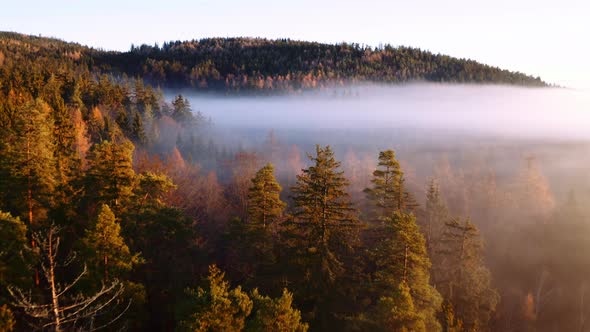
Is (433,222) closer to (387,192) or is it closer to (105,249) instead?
(387,192)

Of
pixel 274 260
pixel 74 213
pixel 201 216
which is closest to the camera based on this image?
pixel 274 260

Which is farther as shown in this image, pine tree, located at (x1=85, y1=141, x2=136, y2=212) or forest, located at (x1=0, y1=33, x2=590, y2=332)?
pine tree, located at (x1=85, y1=141, x2=136, y2=212)

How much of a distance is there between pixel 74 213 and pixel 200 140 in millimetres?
53979

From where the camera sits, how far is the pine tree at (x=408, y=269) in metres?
22.3

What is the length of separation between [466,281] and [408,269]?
1050cm

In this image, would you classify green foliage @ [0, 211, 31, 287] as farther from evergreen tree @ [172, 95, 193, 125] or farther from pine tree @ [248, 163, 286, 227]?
evergreen tree @ [172, 95, 193, 125]

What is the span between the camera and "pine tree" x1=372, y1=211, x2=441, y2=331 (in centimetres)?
2228

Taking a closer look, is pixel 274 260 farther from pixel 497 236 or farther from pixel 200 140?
pixel 200 140

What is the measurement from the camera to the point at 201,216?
4925cm

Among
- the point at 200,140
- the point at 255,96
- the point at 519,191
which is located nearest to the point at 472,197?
the point at 519,191

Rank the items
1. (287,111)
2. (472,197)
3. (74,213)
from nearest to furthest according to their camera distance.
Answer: (74,213)
(472,197)
(287,111)

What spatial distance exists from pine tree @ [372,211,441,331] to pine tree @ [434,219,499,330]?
8.94 m

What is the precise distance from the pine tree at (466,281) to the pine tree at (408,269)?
8.94m

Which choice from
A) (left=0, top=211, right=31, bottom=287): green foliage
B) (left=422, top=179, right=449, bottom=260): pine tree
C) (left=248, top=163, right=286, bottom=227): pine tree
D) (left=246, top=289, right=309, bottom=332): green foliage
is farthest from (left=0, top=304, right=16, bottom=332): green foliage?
(left=422, top=179, right=449, bottom=260): pine tree
